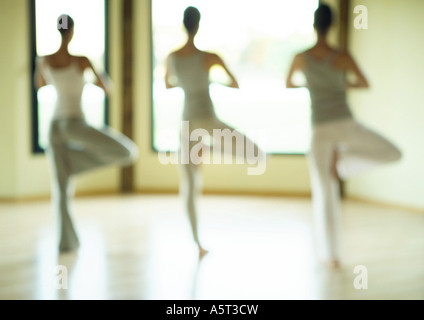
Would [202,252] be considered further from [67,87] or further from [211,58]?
[67,87]

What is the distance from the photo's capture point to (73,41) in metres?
6.12

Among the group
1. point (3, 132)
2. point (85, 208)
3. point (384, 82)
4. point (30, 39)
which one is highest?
point (30, 39)

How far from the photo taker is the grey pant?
12.0 ft

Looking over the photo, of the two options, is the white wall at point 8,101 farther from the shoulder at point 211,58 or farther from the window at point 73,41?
the shoulder at point 211,58

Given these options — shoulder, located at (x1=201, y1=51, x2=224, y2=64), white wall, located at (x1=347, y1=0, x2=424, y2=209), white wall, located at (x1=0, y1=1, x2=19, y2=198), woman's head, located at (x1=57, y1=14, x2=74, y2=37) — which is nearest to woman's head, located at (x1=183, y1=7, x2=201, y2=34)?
shoulder, located at (x1=201, y1=51, x2=224, y2=64)

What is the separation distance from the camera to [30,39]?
18.8 feet

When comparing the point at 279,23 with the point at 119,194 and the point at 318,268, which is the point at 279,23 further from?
the point at 318,268

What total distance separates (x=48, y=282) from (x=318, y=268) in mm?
1529

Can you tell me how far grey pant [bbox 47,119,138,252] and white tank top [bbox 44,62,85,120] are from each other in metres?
0.06

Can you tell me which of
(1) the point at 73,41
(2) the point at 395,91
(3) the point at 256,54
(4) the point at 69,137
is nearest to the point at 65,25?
(4) the point at 69,137

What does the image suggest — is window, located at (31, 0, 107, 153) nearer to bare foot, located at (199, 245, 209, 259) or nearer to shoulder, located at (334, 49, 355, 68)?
bare foot, located at (199, 245, 209, 259)

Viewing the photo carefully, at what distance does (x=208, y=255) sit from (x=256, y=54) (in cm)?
317
